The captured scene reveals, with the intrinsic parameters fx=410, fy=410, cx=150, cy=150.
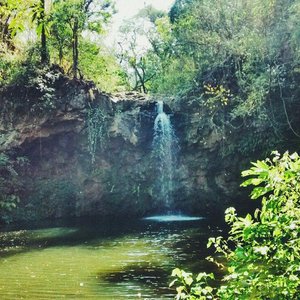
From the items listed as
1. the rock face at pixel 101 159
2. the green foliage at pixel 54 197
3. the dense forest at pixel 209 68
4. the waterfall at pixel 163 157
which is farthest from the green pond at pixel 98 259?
the waterfall at pixel 163 157

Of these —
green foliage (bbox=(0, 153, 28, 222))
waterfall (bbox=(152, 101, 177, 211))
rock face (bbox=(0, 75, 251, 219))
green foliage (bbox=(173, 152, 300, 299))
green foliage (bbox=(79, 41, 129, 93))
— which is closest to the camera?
green foliage (bbox=(173, 152, 300, 299))

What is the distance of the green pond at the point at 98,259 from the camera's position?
7207 millimetres

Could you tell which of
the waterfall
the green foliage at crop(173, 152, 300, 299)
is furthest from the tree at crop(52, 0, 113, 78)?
the green foliage at crop(173, 152, 300, 299)

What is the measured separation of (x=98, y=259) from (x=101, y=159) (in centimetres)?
908

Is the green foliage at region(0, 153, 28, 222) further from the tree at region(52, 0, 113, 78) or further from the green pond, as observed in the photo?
the tree at region(52, 0, 113, 78)

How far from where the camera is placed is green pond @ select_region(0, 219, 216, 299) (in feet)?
23.6

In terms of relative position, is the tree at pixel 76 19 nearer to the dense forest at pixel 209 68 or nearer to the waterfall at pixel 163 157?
the dense forest at pixel 209 68

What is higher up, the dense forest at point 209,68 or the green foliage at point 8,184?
the dense forest at point 209,68

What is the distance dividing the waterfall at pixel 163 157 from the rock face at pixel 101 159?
255 mm

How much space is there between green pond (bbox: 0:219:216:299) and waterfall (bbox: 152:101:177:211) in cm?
331

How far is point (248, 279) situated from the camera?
211 centimetres

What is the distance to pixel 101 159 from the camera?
18391mm

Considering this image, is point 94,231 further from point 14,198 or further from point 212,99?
point 212,99

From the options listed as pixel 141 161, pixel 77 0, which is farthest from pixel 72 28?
pixel 141 161
